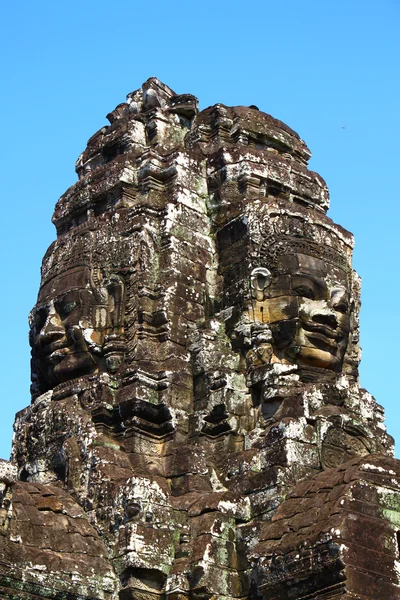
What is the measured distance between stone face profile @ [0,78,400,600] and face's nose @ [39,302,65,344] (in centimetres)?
2

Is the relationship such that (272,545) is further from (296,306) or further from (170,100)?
(170,100)

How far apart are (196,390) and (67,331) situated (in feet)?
6.84

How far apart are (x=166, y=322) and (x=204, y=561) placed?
3814 millimetres

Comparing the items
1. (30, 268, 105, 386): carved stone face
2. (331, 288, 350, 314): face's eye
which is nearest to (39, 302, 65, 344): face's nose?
(30, 268, 105, 386): carved stone face

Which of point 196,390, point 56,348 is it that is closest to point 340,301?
point 196,390

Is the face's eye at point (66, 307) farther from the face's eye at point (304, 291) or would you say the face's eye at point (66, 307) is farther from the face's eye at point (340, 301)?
the face's eye at point (340, 301)

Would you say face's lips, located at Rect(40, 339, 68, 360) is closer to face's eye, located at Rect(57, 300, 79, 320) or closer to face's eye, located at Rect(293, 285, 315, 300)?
face's eye, located at Rect(57, 300, 79, 320)

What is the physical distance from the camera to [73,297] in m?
16.7

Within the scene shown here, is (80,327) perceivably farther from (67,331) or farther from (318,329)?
(318,329)

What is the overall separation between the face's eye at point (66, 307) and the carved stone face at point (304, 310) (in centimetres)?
257

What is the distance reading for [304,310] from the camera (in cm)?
1622

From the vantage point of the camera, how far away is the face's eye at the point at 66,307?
54.6 ft

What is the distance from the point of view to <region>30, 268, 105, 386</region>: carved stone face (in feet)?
53.7

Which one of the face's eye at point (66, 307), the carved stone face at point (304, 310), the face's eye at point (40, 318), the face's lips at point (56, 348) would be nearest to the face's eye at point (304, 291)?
the carved stone face at point (304, 310)
